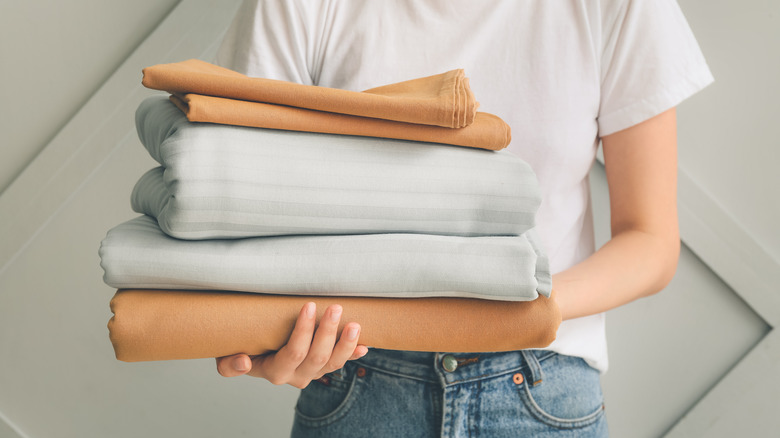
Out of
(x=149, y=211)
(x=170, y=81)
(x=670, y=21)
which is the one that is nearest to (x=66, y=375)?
(x=149, y=211)

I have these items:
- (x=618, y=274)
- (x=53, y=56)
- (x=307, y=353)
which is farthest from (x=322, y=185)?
(x=53, y=56)

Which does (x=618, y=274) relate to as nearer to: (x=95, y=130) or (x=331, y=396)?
(x=331, y=396)

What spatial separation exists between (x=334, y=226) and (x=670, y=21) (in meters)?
0.46

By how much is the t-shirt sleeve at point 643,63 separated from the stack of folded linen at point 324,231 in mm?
239

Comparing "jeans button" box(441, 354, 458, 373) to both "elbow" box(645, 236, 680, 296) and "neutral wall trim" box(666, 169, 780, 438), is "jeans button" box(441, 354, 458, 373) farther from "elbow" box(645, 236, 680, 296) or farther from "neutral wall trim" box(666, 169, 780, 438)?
"neutral wall trim" box(666, 169, 780, 438)

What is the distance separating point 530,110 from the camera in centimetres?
59

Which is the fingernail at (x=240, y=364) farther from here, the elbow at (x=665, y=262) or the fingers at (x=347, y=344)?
the elbow at (x=665, y=262)

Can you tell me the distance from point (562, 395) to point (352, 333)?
0.29 m

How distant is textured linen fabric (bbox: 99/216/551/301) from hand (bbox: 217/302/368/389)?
0.02m

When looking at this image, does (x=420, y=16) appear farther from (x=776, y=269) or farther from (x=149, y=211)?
(x=776, y=269)

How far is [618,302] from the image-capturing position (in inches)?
22.9

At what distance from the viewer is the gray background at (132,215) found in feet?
3.14

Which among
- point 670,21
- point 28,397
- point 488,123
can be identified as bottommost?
point 28,397

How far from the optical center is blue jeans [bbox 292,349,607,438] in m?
0.56
